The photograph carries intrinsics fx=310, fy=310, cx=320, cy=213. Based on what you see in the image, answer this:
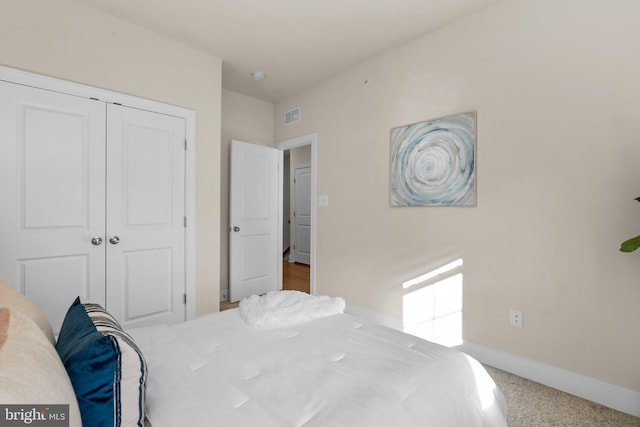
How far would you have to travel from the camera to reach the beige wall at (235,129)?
13.0 feet

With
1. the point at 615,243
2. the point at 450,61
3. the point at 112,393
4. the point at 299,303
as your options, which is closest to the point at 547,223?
the point at 615,243

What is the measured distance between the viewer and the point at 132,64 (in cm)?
266

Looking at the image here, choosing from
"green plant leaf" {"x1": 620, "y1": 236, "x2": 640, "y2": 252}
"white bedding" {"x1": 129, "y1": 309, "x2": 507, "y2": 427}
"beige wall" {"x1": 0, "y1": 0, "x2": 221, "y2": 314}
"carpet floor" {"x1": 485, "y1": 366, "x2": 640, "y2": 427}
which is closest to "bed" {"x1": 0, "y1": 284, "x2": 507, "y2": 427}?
"white bedding" {"x1": 129, "y1": 309, "x2": 507, "y2": 427}

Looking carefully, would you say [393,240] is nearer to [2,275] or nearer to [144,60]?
[144,60]

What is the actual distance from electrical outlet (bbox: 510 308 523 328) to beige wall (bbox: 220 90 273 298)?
3.11 metres

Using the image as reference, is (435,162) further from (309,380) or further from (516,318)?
Answer: (309,380)

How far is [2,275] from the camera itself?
7.03ft

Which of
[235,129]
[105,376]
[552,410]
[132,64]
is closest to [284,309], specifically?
[105,376]

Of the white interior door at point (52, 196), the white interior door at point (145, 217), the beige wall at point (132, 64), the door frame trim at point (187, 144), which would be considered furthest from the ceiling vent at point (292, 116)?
the white interior door at point (52, 196)

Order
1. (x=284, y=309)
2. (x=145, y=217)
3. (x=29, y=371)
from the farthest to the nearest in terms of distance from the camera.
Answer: (x=145, y=217) < (x=284, y=309) < (x=29, y=371)

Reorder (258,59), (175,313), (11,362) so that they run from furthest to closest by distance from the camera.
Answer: (258,59) < (175,313) < (11,362)

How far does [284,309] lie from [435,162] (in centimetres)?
186

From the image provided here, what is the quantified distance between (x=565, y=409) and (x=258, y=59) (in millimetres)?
3780

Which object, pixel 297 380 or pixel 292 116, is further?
pixel 292 116
